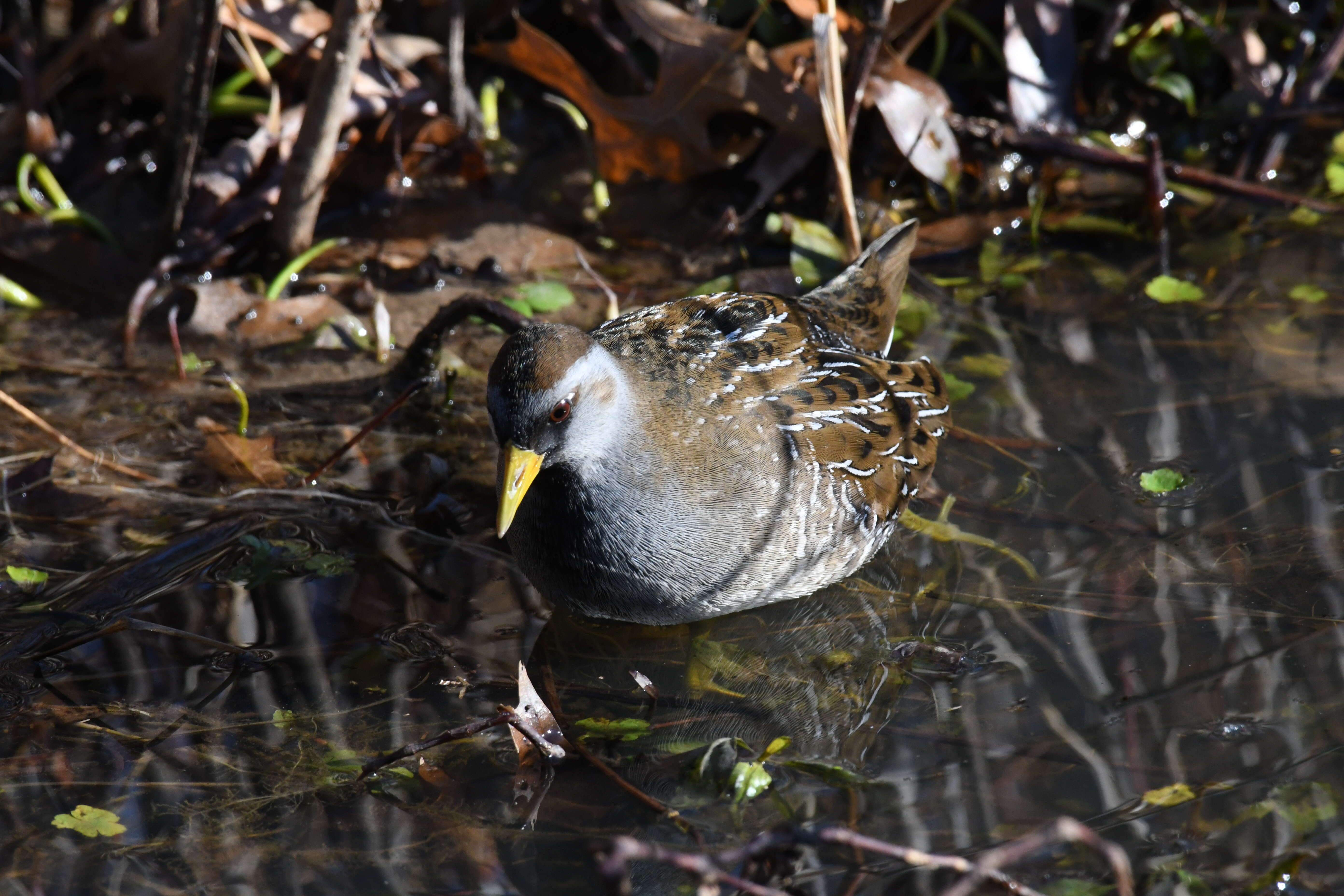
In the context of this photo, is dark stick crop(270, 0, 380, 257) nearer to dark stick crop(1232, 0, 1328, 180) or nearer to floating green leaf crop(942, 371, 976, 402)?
floating green leaf crop(942, 371, 976, 402)

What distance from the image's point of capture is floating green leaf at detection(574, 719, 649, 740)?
10.6 feet

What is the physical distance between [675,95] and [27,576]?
3.19 m

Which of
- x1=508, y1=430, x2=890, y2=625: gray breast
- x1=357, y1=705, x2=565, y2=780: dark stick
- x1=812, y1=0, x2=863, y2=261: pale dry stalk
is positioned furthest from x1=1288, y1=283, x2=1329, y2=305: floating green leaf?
x1=357, y1=705, x2=565, y2=780: dark stick

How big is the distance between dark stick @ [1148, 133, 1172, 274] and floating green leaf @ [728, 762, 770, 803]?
126 inches

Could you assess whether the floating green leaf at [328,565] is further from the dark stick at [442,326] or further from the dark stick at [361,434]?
the dark stick at [442,326]

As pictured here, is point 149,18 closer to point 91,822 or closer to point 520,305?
point 520,305

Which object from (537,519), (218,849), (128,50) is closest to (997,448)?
(537,519)

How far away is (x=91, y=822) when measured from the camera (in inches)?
114

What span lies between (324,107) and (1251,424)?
3590 mm

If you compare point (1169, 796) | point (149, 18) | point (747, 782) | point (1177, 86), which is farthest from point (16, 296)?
point (1177, 86)

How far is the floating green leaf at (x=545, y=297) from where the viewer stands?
4.86 meters

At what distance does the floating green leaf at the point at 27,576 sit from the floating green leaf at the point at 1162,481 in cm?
348

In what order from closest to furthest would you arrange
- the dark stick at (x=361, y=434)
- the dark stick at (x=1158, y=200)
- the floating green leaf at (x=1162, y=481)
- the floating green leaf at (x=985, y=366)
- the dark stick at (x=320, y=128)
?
the floating green leaf at (x=1162, y=481)
the dark stick at (x=361, y=434)
the dark stick at (x=320, y=128)
the floating green leaf at (x=985, y=366)
the dark stick at (x=1158, y=200)

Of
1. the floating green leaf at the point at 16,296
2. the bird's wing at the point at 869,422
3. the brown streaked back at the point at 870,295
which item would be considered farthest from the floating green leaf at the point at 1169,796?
the floating green leaf at the point at 16,296
